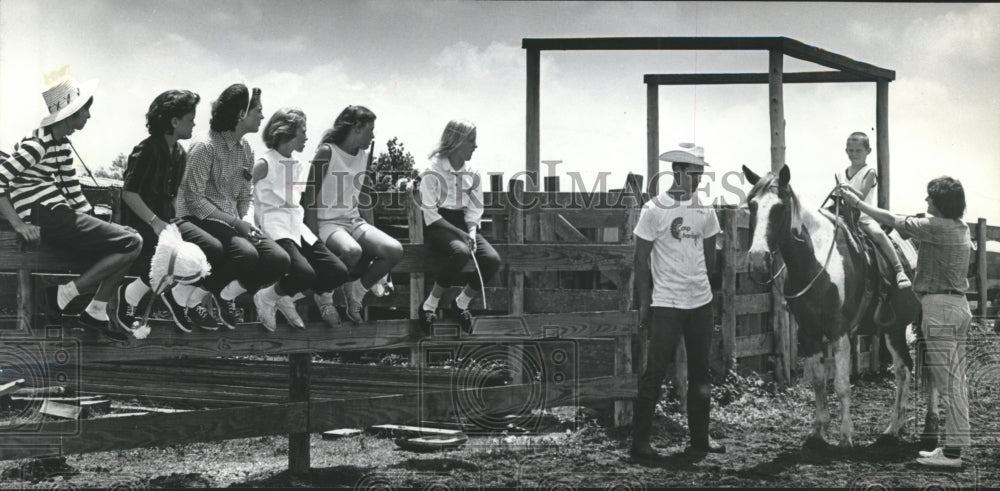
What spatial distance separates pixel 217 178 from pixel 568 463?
3.12 m

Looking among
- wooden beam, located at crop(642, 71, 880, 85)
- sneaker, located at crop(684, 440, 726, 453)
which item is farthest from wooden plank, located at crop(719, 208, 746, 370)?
wooden beam, located at crop(642, 71, 880, 85)

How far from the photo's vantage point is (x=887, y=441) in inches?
323

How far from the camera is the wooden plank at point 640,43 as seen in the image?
911 cm

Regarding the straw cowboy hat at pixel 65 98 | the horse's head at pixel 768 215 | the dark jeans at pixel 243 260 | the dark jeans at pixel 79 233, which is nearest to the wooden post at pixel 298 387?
the dark jeans at pixel 243 260

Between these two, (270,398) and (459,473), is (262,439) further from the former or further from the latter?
(459,473)

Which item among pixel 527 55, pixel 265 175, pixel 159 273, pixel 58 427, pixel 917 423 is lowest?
pixel 917 423

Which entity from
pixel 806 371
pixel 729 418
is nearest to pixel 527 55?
pixel 729 418

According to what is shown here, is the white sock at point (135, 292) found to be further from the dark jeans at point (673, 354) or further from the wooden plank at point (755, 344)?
the wooden plank at point (755, 344)

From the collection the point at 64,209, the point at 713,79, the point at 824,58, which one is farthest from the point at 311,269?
the point at 713,79

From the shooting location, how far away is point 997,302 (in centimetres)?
1708

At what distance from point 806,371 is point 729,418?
208 centimetres

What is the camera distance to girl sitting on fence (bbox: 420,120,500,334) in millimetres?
6602

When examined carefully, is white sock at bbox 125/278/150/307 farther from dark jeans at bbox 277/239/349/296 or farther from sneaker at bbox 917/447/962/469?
sneaker at bbox 917/447/962/469

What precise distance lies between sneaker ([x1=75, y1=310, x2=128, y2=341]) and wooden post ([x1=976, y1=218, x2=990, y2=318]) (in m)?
13.7
